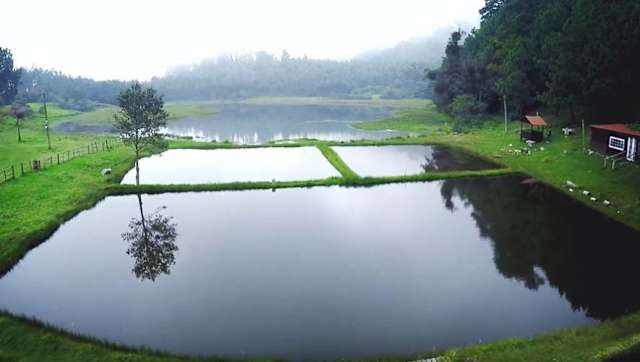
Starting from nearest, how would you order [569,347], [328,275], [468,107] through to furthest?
[569,347]
[328,275]
[468,107]

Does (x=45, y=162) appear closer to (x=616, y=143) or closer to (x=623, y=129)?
(x=616, y=143)

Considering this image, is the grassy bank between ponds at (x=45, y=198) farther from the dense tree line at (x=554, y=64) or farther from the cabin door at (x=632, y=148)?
the dense tree line at (x=554, y=64)

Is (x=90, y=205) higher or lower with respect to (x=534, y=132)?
lower

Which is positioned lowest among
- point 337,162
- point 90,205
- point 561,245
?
point 561,245

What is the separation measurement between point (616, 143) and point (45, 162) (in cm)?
5309

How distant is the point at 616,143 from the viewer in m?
40.6

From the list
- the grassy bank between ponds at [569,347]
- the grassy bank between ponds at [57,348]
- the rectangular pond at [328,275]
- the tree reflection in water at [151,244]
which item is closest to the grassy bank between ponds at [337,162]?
the rectangular pond at [328,275]

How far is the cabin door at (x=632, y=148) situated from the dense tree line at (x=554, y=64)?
836 centimetres

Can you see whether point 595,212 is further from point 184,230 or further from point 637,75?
point 184,230

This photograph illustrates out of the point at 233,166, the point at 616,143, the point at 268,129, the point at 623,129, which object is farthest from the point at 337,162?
the point at 268,129

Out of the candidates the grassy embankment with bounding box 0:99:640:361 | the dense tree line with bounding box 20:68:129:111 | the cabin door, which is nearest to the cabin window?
the cabin door

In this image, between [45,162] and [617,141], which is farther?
[45,162]

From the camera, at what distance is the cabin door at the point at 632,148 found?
3819 cm

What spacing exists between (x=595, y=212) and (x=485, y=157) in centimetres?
1946
